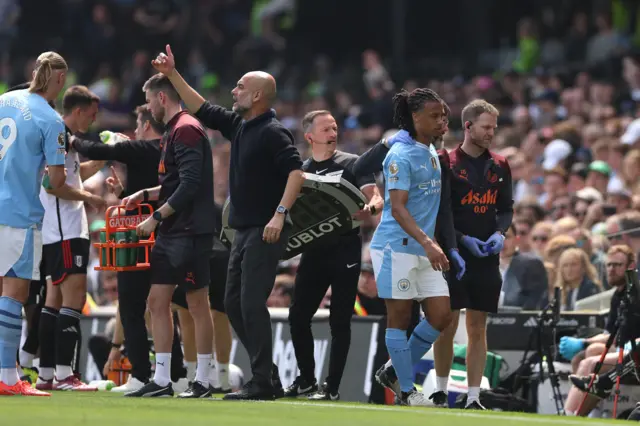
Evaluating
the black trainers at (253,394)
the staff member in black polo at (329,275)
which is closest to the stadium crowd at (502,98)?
the staff member in black polo at (329,275)

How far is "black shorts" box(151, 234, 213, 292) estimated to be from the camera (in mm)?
10852

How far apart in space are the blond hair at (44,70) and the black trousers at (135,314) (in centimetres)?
162

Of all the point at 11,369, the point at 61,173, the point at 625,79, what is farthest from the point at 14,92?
the point at 625,79

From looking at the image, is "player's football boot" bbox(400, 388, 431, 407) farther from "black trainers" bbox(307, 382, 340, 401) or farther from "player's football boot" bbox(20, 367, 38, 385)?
"player's football boot" bbox(20, 367, 38, 385)

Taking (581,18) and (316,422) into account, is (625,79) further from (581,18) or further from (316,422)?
(316,422)

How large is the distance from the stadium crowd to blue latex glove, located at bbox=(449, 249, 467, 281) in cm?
357

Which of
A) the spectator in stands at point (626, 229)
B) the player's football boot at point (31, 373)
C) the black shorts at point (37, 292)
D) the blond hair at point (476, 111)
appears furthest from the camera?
the spectator in stands at point (626, 229)

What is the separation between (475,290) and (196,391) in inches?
80.0

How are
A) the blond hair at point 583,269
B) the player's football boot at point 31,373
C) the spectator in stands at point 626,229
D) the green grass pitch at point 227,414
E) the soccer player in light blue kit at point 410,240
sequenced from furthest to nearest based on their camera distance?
1. the blond hair at point 583,269
2. the spectator in stands at point 626,229
3. the player's football boot at point 31,373
4. the soccer player in light blue kit at point 410,240
5. the green grass pitch at point 227,414

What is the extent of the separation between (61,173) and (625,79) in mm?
12026

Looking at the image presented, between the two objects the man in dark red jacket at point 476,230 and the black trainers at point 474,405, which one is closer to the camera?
the black trainers at point 474,405

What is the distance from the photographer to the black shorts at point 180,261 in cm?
1085

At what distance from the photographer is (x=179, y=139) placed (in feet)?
35.8

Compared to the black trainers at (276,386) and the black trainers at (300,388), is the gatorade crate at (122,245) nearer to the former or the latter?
the black trainers at (276,386)
